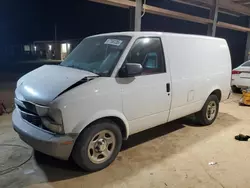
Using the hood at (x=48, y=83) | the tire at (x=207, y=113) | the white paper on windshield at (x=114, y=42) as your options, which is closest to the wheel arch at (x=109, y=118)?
the hood at (x=48, y=83)

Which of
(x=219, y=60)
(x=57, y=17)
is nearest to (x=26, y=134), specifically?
(x=219, y=60)

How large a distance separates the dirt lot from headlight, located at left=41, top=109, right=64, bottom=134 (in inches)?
27.7

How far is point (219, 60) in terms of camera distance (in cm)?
451

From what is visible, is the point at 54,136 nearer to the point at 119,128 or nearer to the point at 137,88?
the point at 119,128

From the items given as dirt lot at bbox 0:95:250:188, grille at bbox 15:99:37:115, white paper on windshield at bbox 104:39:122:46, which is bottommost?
dirt lot at bbox 0:95:250:188

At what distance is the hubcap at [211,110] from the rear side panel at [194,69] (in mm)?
352

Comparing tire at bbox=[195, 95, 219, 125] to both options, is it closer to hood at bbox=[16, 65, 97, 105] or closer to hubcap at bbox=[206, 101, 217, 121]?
hubcap at bbox=[206, 101, 217, 121]

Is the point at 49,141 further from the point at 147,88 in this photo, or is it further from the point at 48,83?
the point at 147,88

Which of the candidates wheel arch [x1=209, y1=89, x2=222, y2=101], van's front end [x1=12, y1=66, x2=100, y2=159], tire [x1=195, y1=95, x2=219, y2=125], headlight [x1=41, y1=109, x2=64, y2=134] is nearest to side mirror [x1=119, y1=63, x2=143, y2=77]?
van's front end [x1=12, y1=66, x2=100, y2=159]

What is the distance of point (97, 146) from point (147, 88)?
3.60ft

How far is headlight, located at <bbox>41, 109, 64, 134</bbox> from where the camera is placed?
7.72ft

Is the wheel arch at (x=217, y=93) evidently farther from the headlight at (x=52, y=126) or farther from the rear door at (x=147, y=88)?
the headlight at (x=52, y=126)

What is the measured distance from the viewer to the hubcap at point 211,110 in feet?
15.1

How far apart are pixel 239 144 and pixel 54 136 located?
318cm
